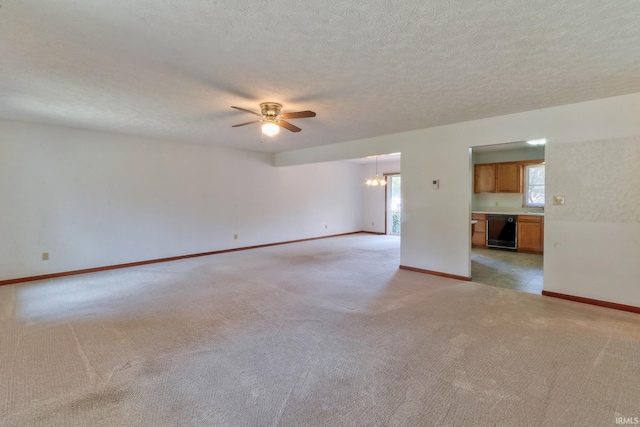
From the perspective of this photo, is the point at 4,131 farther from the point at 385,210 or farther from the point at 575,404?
the point at 385,210

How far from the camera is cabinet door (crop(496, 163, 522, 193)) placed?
6.76 meters

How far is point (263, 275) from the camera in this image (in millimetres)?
4715

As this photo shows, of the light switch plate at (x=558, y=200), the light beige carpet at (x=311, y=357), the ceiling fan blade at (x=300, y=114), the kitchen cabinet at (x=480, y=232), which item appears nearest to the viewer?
the light beige carpet at (x=311, y=357)

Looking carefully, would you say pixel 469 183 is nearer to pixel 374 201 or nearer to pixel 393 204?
pixel 393 204

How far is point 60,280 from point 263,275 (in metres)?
3.04

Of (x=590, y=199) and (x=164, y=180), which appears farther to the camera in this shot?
(x=164, y=180)

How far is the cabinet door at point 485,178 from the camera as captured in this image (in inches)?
281

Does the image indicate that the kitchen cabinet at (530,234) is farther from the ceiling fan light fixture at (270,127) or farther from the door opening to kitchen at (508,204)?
the ceiling fan light fixture at (270,127)

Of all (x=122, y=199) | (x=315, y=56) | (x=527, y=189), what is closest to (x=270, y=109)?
(x=315, y=56)

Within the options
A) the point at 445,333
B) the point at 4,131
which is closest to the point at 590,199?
the point at 445,333

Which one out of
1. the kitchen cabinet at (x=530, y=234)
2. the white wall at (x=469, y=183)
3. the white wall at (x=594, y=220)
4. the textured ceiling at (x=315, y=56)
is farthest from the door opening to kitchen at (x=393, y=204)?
the white wall at (x=594, y=220)

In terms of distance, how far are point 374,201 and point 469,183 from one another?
5.67m

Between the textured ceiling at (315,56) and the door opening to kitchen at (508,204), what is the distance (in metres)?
3.54

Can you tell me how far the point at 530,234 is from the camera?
21.1 feet
